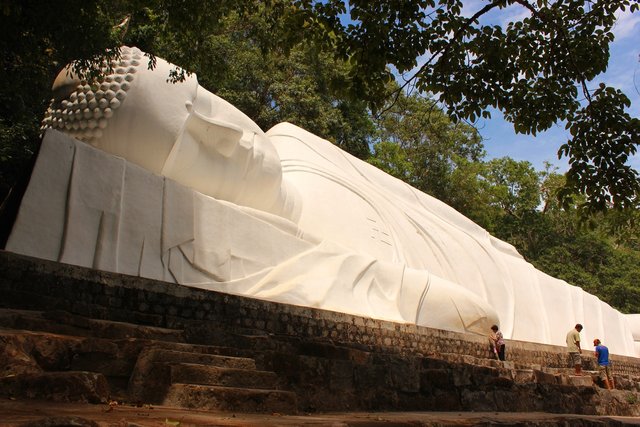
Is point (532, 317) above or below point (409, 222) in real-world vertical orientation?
below

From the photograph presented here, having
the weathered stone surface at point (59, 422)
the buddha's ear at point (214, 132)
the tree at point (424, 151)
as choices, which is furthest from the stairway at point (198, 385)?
the tree at point (424, 151)

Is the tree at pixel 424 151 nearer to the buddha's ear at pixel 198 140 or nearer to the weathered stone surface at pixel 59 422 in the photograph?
the buddha's ear at pixel 198 140

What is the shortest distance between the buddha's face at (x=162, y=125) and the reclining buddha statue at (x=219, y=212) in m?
0.01

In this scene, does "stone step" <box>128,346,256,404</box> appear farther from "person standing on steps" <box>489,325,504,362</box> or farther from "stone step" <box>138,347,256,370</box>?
"person standing on steps" <box>489,325,504,362</box>

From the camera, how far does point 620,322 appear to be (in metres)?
12.4

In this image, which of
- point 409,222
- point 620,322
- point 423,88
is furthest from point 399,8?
point 620,322

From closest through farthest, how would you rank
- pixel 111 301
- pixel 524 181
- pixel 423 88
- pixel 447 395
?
1. pixel 111 301
2. pixel 447 395
3. pixel 423 88
4. pixel 524 181

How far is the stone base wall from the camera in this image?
3889mm

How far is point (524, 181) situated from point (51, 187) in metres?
19.8

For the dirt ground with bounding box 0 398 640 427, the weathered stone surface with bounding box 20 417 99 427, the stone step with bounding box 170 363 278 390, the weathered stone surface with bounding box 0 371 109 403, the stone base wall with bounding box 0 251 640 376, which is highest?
the stone base wall with bounding box 0 251 640 376

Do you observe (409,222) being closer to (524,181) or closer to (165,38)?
(165,38)

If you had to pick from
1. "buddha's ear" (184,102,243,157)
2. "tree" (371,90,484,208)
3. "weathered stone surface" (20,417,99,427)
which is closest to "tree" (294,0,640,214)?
"buddha's ear" (184,102,243,157)

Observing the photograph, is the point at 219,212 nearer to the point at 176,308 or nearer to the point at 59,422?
the point at 176,308

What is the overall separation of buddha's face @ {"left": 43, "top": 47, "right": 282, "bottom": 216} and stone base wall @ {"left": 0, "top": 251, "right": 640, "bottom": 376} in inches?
70.3
